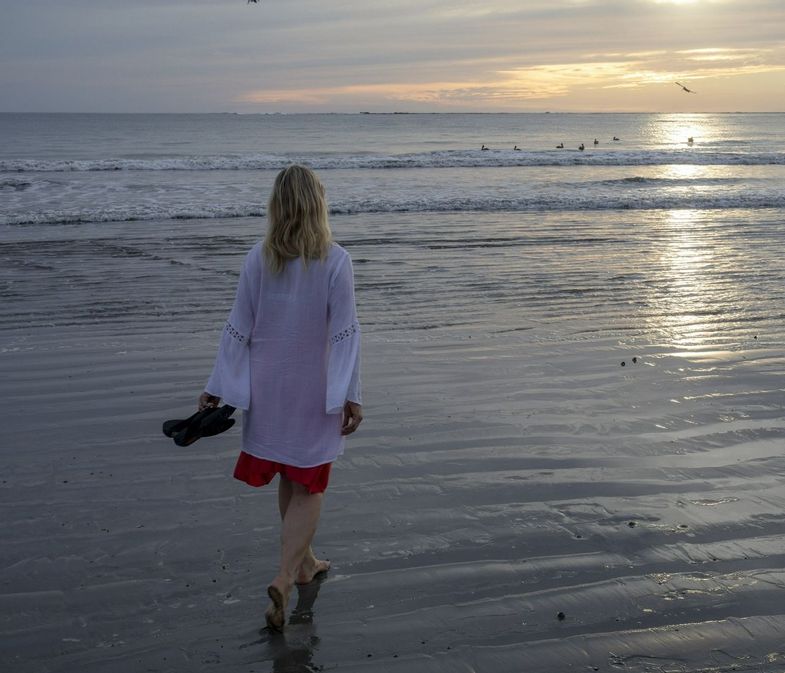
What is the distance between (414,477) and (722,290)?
625 cm

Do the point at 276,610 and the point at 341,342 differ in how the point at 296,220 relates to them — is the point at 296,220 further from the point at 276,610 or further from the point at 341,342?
the point at 276,610

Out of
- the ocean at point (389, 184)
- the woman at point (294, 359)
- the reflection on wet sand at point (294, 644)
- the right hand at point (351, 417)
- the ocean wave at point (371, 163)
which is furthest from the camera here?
the ocean wave at point (371, 163)

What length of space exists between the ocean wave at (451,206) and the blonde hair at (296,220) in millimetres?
14207

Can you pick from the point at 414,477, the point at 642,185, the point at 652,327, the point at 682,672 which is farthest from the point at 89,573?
the point at 642,185

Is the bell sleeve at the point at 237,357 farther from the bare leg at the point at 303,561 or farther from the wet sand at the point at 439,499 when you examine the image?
the wet sand at the point at 439,499

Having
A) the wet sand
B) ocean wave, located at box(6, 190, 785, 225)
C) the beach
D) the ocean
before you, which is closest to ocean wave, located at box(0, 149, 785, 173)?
the ocean

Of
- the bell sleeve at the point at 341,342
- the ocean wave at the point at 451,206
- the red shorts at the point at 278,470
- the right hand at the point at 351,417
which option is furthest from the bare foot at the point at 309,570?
the ocean wave at the point at 451,206

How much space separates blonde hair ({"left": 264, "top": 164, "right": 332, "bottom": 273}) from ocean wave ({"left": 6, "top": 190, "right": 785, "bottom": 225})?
14.2m

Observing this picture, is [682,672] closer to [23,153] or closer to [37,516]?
[37,516]

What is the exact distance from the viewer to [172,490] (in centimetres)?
458

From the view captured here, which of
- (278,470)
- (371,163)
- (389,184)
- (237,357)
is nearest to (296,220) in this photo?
(237,357)

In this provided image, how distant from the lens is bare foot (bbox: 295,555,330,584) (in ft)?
12.1

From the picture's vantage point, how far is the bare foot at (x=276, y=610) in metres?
3.33

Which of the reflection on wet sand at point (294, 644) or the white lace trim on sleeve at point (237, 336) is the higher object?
the white lace trim on sleeve at point (237, 336)
